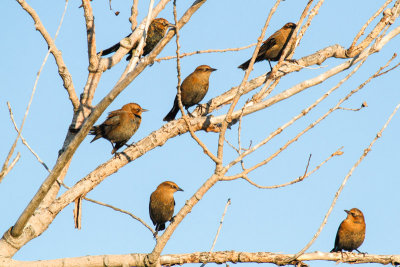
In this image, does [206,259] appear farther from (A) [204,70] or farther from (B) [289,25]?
(B) [289,25]

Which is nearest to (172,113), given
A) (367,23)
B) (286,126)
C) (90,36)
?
(90,36)

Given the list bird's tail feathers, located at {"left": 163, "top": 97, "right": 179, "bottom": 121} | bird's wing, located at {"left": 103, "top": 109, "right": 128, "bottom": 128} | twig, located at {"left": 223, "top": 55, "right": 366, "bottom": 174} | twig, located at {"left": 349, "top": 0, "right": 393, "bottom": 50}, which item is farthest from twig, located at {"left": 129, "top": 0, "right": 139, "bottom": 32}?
twig, located at {"left": 223, "top": 55, "right": 366, "bottom": 174}

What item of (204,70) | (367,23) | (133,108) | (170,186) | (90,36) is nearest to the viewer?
(367,23)

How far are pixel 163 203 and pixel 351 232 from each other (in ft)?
9.38

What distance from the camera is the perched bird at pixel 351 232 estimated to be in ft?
26.2

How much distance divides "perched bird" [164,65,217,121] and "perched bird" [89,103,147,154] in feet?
1.95

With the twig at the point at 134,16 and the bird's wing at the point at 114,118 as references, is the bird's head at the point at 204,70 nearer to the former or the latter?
the bird's wing at the point at 114,118

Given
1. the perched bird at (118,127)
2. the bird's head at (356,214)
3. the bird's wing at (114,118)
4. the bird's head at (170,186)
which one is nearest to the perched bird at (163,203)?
the bird's head at (170,186)

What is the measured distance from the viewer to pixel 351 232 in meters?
8.07

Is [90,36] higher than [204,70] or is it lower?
lower

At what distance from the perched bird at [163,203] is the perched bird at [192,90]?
3.57 ft

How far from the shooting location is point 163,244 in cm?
390

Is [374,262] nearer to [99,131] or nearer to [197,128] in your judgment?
[197,128]

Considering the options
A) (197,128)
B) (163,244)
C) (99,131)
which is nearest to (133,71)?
(163,244)
